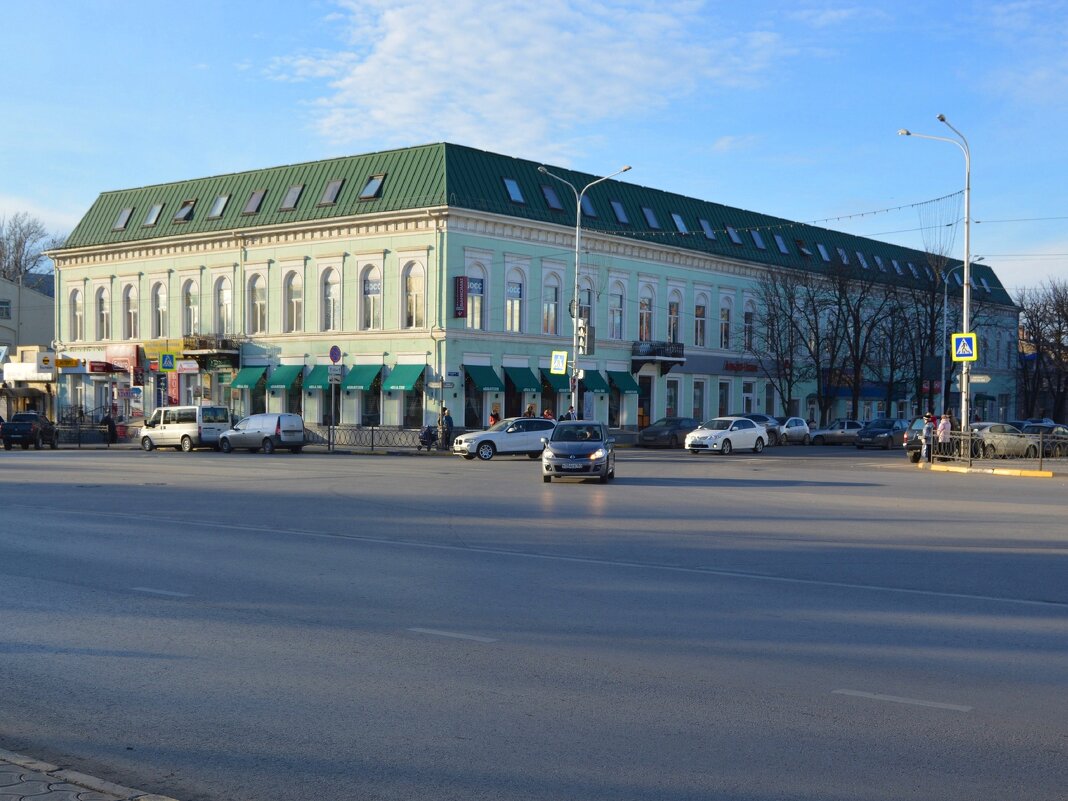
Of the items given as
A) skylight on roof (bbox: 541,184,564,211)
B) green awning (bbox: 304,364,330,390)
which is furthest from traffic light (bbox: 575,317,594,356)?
green awning (bbox: 304,364,330,390)

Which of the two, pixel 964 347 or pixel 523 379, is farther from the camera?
pixel 523 379

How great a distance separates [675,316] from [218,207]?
79.6 feet

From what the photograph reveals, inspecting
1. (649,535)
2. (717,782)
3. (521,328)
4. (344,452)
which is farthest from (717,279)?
(717,782)

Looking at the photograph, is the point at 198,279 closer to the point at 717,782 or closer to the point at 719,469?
the point at 719,469

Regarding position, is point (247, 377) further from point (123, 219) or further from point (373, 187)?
point (123, 219)

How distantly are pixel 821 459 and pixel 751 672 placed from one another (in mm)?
35357

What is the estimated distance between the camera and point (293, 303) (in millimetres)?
53750

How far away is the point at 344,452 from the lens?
1756 inches

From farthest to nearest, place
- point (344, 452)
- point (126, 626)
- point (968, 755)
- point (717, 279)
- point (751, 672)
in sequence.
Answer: point (717, 279)
point (344, 452)
point (126, 626)
point (751, 672)
point (968, 755)

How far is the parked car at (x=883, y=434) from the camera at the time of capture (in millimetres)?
54875

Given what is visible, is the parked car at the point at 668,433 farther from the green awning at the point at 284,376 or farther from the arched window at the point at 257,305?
the arched window at the point at 257,305

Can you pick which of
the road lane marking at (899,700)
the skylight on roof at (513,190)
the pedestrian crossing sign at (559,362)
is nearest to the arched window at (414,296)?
the skylight on roof at (513,190)

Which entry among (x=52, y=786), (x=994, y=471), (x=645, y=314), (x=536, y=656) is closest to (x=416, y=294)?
(x=645, y=314)

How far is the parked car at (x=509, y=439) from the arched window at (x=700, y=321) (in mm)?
23359
